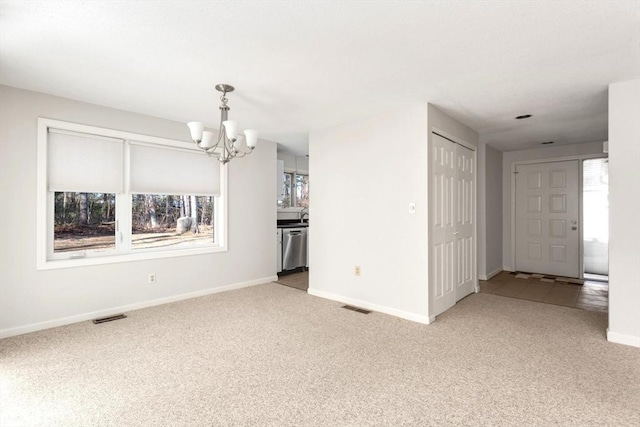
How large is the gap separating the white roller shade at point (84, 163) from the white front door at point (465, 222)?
411cm

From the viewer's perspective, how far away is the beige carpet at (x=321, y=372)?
6.13 feet

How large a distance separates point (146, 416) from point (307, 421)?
93 cm

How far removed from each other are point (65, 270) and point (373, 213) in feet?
11.1

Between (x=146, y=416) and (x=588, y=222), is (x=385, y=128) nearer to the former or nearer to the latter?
(x=146, y=416)

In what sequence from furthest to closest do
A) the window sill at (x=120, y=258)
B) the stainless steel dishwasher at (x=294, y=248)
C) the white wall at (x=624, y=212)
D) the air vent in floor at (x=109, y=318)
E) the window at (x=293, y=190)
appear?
the window at (x=293, y=190) → the stainless steel dishwasher at (x=294, y=248) → the air vent in floor at (x=109, y=318) → the window sill at (x=120, y=258) → the white wall at (x=624, y=212)

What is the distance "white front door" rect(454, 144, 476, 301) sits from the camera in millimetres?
4129

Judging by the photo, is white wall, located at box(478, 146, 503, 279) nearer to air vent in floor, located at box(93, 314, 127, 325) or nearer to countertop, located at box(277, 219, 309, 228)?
countertop, located at box(277, 219, 309, 228)

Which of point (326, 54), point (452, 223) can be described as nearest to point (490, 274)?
point (452, 223)

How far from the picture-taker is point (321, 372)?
7.68ft

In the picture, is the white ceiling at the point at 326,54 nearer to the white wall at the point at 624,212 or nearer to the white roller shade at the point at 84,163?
the white wall at the point at 624,212

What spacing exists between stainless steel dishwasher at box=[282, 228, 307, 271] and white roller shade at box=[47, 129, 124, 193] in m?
2.92

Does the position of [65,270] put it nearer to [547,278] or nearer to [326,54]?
[326,54]

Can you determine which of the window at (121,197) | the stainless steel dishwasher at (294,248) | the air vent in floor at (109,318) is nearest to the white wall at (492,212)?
the stainless steel dishwasher at (294,248)

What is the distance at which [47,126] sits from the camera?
10.6 feet
